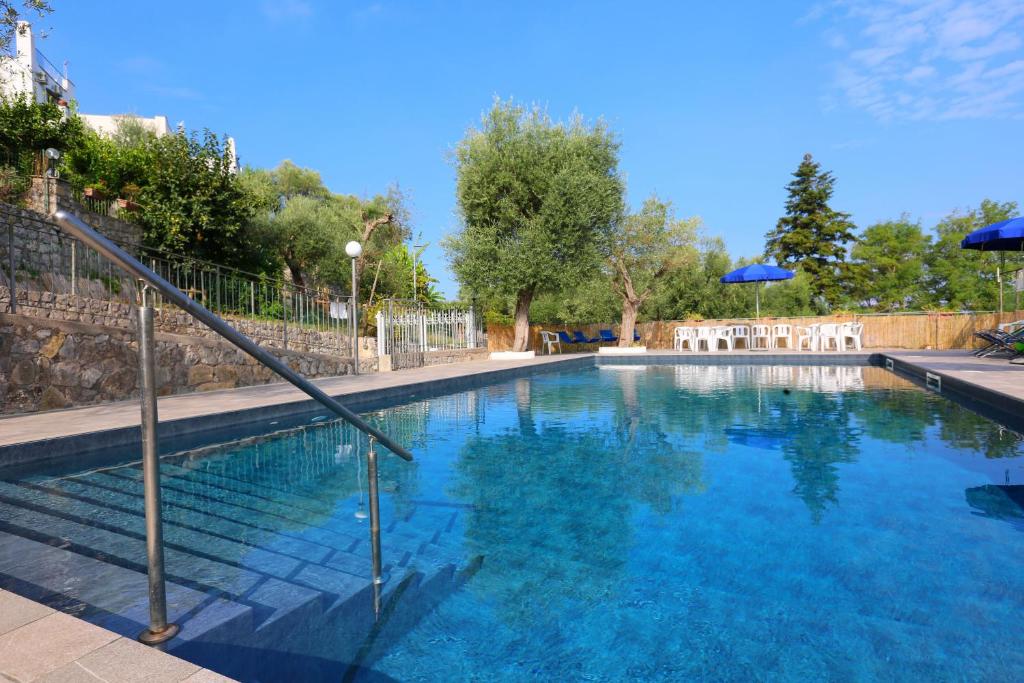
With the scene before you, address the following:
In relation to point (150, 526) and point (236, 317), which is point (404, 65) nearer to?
point (236, 317)

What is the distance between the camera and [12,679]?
4.64ft

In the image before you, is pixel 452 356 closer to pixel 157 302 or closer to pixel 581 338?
pixel 581 338

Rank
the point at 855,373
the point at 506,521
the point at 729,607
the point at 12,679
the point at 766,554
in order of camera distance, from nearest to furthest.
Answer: the point at 12,679 < the point at 729,607 < the point at 766,554 < the point at 506,521 < the point at 855,373

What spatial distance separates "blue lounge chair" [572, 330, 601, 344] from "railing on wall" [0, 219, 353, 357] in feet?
37.9

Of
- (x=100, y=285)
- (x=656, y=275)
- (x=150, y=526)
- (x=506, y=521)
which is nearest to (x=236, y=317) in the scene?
(x=100, y=285)

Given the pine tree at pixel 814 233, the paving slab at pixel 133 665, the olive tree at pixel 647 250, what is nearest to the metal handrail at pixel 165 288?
the paving slab at pixel 133 665

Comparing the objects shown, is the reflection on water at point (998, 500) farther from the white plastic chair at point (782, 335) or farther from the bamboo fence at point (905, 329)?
the white plastic chair at point (782, 335)

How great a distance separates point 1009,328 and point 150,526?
62.6ft

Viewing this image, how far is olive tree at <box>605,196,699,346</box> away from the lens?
21406 mm

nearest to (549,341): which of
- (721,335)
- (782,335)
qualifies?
(721,335)

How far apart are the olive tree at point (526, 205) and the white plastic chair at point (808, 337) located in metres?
8.79

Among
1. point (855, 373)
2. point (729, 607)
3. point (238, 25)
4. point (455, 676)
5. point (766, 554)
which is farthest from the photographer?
point (238, 25)

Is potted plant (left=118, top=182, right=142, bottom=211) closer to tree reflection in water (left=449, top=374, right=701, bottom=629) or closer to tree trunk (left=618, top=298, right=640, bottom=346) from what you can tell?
tree reflection in water (left=449, top=374, right=701, bottom=629)

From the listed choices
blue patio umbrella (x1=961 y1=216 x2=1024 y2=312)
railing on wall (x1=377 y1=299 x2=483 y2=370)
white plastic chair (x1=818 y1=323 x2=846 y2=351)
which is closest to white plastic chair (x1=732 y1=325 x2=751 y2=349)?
white plastic chair (x1=818 y1=323 x2=846 y2=351)
